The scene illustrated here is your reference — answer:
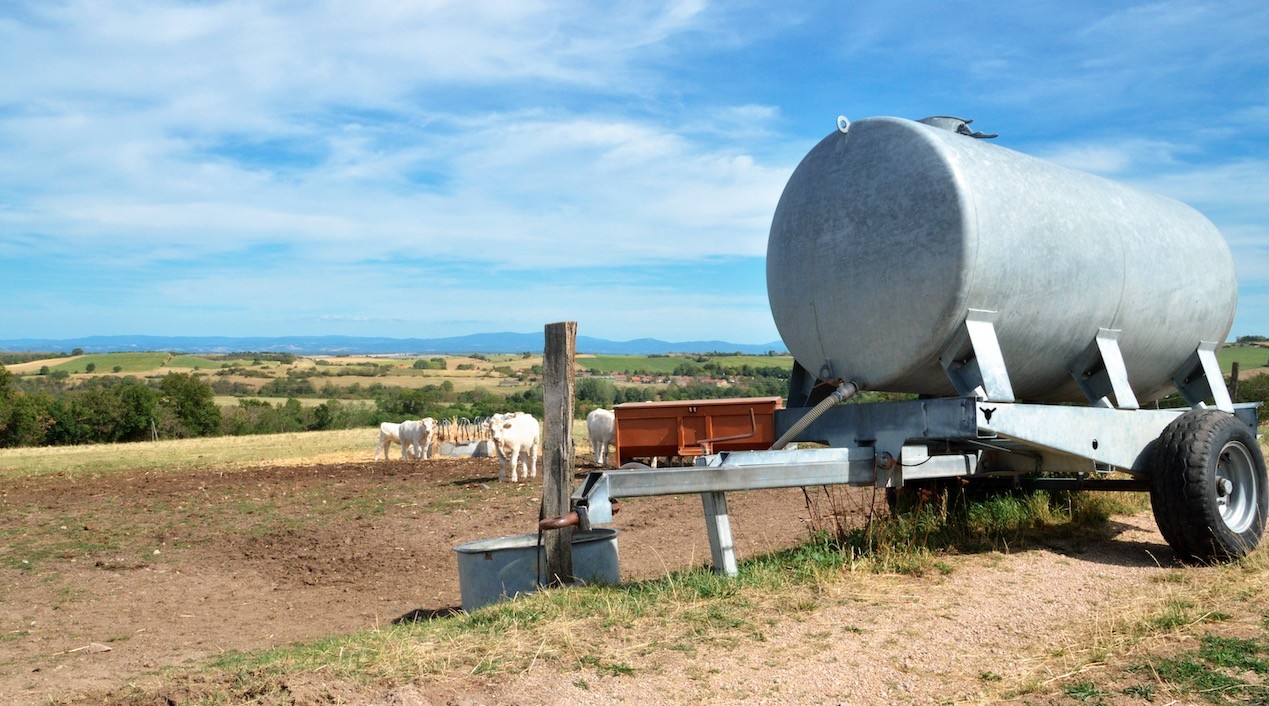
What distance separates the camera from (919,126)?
757cm

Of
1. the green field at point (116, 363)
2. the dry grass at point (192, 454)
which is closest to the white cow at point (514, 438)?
the dry grass at point (192, 454)

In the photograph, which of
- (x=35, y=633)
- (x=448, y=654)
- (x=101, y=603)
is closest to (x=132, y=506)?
(x=101, y=603)

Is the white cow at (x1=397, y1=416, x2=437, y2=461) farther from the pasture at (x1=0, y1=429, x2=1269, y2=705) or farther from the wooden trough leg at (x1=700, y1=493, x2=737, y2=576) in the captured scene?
the wooden trough leg at (x1=700, y1=493, x2=737, y2=576)

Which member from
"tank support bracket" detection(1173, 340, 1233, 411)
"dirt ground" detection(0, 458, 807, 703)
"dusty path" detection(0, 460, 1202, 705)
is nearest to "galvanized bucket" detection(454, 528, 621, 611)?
"dusty path" detection(0, 460, 1202, 705)

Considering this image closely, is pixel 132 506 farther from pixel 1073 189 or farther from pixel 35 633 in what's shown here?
pixel 1073 189

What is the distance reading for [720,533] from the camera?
7.29 meters

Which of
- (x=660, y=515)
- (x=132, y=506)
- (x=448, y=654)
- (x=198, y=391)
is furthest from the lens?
(x=198, y=391)

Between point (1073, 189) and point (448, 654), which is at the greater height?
point (1073, 189)

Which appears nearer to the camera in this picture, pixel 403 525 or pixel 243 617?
pixel 243 617

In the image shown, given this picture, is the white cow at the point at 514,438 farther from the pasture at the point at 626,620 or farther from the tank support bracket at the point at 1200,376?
the tank support bracket at the point at 1200,376

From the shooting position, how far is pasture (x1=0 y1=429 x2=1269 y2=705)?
5191 mm

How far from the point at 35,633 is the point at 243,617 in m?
1.89

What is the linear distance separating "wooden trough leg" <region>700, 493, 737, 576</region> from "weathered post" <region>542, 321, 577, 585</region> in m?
→ 1.45

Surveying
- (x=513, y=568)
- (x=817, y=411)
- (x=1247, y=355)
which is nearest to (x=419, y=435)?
(x=513, y=568)
